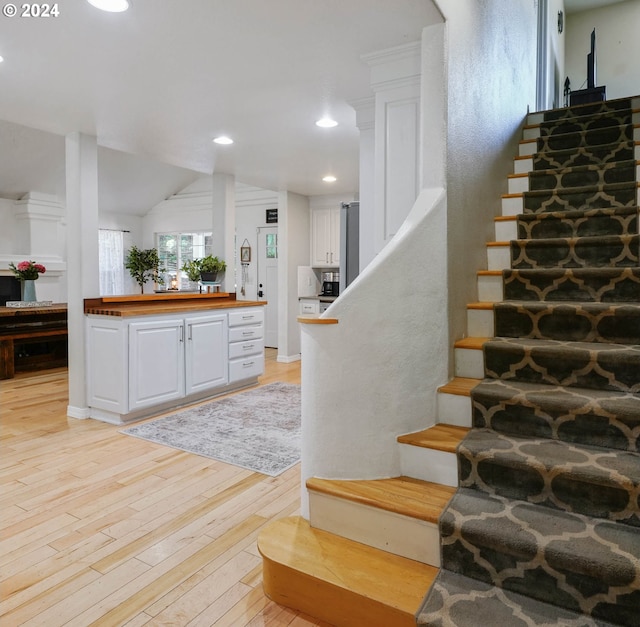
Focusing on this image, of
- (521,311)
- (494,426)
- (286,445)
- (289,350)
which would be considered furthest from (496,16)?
(289,350)

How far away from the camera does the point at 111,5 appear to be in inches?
82.9

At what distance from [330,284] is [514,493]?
5.65 meters

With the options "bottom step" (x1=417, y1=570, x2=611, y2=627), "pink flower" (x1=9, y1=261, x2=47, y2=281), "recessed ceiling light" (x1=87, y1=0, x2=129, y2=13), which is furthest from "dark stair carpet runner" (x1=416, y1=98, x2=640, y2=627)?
"pink flower" (x1=9, y1=261, x2=47, y2=281)

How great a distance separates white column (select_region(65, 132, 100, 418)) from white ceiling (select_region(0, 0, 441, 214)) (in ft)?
0.68

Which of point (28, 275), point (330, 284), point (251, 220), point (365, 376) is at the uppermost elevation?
point (251, 220)

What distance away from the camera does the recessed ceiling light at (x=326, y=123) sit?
3.65m

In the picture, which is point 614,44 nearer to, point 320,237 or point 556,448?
point 320,237

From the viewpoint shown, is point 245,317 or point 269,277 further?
point 269,277

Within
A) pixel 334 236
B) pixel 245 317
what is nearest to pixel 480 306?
pixel 245 317

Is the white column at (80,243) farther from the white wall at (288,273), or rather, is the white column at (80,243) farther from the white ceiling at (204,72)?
the white wall at (288,273)

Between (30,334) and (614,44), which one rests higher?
(614,44)

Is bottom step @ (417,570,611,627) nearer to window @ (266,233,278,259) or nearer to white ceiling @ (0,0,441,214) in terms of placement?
white ceiling @ (0,0,441,214)

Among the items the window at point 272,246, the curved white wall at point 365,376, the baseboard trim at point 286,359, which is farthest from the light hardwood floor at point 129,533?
the window at point 272,246

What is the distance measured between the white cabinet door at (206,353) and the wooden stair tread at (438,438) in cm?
294
